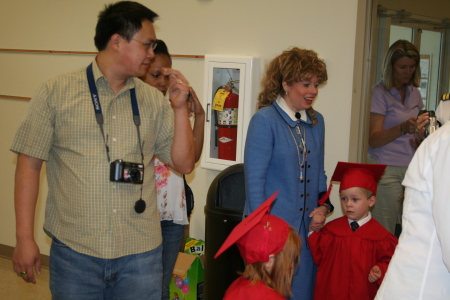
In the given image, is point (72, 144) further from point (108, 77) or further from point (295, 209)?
point (295, 209)

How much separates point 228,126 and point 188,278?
1.17 meters

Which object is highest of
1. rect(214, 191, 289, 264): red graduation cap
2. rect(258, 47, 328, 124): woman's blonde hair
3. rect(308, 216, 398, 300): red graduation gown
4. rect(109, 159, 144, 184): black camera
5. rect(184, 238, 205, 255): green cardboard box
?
rect(258, 47, 328, 124): woman's blonde hair

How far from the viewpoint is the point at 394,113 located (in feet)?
11.0

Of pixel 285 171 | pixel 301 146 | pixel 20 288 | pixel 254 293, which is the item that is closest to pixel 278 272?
pixel 254 293

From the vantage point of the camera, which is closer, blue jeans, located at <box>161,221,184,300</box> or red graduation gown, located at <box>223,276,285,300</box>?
red graduation gown, located at <box>223,276,285,300</box>

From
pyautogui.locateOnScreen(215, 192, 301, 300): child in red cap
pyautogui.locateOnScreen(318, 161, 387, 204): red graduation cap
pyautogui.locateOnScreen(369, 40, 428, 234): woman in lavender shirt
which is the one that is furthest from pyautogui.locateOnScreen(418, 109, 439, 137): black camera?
pyautogui.locateOnScreen(369, 40, 428, 234): woman in lavender shirt

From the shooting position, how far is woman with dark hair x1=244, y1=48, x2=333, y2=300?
2459 mm

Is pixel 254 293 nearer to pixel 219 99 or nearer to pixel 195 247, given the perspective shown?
pixel 195 247

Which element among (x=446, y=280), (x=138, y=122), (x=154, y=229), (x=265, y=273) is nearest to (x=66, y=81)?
(x=138, y=122)

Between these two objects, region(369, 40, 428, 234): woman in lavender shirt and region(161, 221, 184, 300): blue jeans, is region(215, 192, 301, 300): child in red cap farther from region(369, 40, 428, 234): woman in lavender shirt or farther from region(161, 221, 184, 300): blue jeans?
region(369, 40, 428, 234): woman in lavender shirt

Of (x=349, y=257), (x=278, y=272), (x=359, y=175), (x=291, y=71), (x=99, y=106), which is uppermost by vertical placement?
(x=291, y=71)

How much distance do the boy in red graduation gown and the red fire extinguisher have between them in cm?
111

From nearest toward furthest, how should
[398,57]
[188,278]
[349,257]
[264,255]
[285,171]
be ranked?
[264,255] < [285,171] < [349,257] < [398,57] < [188,278]

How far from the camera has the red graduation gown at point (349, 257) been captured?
263cm
